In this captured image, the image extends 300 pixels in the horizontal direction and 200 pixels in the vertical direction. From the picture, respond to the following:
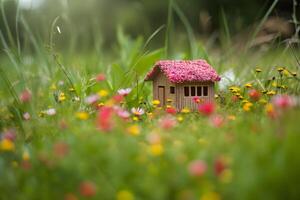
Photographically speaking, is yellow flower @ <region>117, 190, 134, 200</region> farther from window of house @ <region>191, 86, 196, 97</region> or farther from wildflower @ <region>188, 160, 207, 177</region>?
window of house @ <region>191, 86, 196, 97</region>

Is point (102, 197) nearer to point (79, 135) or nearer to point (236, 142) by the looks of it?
point (79, 135)

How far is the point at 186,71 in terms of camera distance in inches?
117

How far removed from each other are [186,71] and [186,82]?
0.06 metres

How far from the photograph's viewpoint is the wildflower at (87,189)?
5.00ft

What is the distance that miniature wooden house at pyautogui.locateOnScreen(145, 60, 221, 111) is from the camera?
9.73ft

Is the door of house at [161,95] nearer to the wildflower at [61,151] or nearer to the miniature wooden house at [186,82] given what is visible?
the miniature wooden house at [186,82]

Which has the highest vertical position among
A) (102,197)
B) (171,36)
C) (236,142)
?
(171,36)

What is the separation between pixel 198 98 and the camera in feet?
9.75

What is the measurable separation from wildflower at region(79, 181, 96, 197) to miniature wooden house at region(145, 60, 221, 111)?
1.42m

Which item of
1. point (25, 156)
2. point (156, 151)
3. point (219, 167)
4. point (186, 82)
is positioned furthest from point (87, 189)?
point (186, 82)

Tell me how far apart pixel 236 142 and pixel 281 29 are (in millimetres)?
2318

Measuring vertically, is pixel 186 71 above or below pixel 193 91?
above

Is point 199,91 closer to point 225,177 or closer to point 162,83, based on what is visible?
point 162,83

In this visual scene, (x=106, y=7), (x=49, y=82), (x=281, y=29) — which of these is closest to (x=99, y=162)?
(x=49, y=82)
